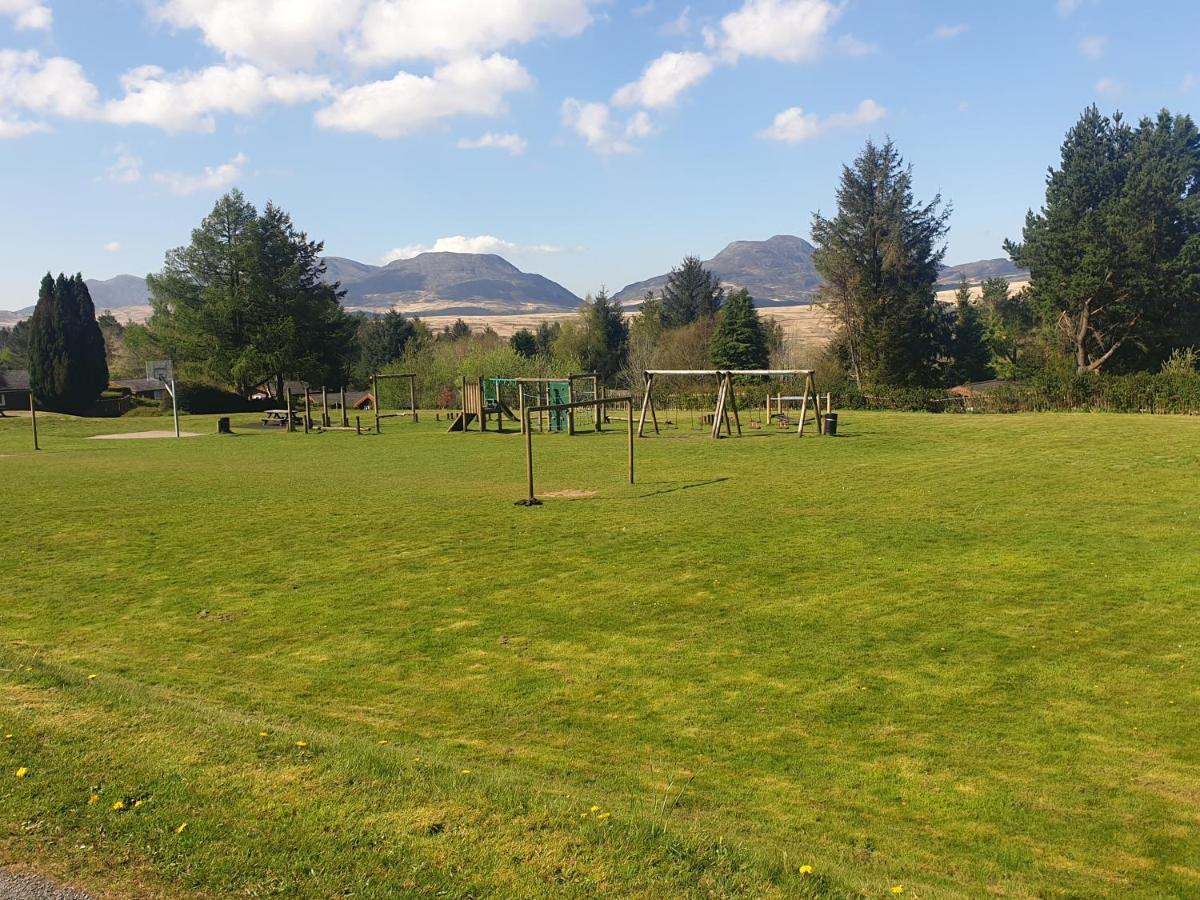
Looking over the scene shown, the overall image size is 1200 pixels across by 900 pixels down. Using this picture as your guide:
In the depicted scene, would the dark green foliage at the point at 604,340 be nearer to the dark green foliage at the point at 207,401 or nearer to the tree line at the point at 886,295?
the tree line at the point at 886,295

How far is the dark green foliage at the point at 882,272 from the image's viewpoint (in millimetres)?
64250

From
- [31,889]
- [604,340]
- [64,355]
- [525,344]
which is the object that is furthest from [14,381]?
[31,889]

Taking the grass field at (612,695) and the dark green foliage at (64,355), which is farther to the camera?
the dark green foliage at (64,355)

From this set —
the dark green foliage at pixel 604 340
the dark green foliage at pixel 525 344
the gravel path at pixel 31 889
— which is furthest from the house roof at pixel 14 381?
the gravel path at pixel 31 889

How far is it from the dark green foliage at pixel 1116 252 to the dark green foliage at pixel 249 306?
48.7 m

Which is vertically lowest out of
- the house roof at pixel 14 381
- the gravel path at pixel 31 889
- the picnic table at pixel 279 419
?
the gravel path at pixel 31 889

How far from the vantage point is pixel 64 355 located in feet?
205

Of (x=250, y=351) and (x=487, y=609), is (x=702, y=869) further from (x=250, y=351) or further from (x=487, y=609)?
(x=250, y=351)

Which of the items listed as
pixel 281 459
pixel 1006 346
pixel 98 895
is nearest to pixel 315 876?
pixel 98 895

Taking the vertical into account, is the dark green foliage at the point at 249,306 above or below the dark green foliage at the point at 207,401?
above

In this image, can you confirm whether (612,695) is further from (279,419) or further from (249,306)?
(249,306)

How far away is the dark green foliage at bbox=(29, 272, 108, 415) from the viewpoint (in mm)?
62406

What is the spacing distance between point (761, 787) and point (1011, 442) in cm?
2499

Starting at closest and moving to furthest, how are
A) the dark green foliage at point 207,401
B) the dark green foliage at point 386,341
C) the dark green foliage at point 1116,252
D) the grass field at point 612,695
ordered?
1. the grass field at point 612,695
2. the dark green foliage at point 1116,252
3. the dark green foliage at point 207,401
4. the dark green foliage at point 386,341
